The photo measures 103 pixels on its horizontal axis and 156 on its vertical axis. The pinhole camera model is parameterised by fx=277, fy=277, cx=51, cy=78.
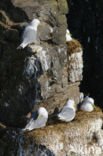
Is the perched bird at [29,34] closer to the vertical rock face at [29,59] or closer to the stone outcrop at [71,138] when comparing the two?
the vertical rock face at [29,59]

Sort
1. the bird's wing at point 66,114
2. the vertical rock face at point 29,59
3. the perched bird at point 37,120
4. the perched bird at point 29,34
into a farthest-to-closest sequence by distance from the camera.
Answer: the bird's wing at point 66,114 → the vertical rock face at point 29,59 → the perched bird at point 37,120 → the perched bird at point 29,34

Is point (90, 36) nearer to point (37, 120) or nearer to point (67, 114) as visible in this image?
point (67, 114)

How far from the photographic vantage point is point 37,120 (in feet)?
17.4

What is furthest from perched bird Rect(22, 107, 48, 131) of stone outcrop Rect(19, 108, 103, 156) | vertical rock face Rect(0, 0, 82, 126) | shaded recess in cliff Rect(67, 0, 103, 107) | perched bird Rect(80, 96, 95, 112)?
shaded recess in cliff Rect(67, 0, 103, 107)

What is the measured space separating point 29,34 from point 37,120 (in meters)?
1.64

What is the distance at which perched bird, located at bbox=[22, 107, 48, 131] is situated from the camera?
17.4 feet

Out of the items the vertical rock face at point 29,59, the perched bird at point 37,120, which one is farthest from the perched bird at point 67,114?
the vertical rock face at point 29,59

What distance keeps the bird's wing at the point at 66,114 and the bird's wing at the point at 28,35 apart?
1577mm

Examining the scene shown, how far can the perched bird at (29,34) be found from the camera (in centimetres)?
517

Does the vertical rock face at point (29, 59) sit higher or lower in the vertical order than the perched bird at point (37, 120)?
higher

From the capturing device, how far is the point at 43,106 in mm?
5957

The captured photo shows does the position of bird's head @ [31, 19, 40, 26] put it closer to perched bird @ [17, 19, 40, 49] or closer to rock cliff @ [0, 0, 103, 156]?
perched bird @ [17, 19, 40, 49]

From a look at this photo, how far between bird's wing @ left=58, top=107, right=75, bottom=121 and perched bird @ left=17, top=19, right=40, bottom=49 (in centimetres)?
156

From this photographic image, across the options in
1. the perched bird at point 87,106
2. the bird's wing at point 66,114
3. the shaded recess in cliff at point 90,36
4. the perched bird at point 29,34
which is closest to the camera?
the perched bird at point 29,34
